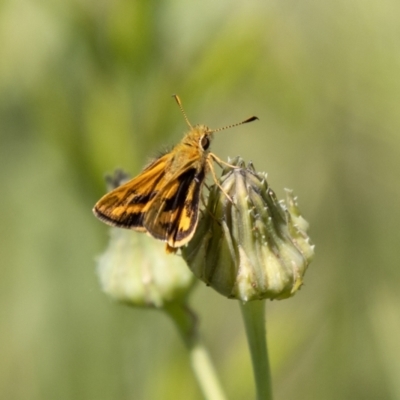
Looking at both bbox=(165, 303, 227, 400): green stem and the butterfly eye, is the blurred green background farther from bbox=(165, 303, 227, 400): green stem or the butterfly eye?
the butterfly eye

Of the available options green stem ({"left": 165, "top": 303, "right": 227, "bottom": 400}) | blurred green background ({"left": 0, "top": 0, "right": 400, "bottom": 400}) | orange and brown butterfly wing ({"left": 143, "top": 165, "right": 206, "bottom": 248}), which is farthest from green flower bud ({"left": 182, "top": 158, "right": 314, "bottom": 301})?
blurred green background ({"left": 0, "top": 0, "right": 400, "bottom": 400})

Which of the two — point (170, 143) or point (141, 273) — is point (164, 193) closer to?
point (141, 273)

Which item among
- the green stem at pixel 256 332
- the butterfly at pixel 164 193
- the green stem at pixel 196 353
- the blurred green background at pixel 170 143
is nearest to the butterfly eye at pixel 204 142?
the butterfly at pixel 164 193

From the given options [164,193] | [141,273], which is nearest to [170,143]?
[141,273]

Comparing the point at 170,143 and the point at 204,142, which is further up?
the point at 170,143

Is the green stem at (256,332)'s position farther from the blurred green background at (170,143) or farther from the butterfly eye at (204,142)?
the blurred green background at (170,143)
